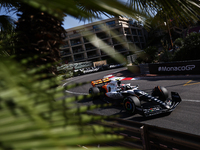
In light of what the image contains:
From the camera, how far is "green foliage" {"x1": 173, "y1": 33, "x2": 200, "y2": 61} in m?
15.0

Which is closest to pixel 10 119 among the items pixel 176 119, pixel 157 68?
pixel 176 119

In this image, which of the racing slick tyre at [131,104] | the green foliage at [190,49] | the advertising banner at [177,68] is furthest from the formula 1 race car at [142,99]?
the green foliage at [190,49]

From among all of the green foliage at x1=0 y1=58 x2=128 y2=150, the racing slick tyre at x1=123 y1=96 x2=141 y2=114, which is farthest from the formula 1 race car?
the green foliage at x1=0 y1=58 x2=128 y2=150

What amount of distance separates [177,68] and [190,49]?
3.47 metres

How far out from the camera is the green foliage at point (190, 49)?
15.0 meters

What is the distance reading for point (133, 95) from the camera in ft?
25.9

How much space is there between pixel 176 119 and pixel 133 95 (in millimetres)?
2198

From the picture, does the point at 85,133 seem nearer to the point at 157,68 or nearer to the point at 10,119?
the point at 10,119

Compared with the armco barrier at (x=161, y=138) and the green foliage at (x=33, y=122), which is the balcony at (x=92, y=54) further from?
the green foliage at (x=33, y=122)

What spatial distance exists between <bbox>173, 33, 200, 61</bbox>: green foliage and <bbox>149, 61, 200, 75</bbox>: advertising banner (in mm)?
3032

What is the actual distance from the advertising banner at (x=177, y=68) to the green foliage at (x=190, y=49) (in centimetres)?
303

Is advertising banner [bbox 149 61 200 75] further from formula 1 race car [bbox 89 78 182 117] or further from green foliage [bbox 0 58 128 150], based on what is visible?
green foliage [bbox 0 58 128 150]

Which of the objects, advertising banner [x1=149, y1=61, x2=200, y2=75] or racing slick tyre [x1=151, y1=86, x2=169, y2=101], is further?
advertising banner [x1=149, y1=61, x2=200, y2=75]

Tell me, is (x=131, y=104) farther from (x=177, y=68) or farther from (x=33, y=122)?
(x=177, y=68)
